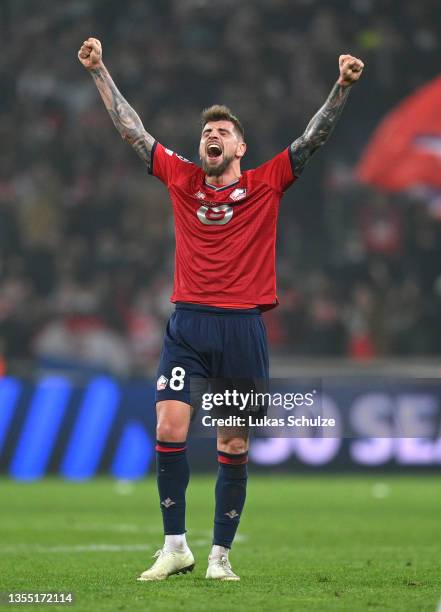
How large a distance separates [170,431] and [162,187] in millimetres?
14731

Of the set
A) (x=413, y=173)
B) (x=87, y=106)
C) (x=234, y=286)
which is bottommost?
(x=234, y=286)

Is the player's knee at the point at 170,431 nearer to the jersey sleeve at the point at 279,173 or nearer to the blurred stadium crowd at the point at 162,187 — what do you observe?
the jersey sleeve at the point at 279,173

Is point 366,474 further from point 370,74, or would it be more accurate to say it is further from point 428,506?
point 370,74

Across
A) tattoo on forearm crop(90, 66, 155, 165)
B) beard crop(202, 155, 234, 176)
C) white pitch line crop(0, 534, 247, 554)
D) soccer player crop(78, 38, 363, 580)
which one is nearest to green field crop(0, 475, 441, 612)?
white pitch line crop(0, 534, 247, 554)

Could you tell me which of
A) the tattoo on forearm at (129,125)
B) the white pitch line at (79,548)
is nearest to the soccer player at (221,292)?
the tattoo on forearm at (129,125)

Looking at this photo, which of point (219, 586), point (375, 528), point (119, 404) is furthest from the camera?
point (119, 404)

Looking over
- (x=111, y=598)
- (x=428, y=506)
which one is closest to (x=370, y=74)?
(x=428, y=506)

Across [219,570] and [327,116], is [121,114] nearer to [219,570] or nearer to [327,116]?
[327,116]

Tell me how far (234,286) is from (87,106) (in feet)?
52.3

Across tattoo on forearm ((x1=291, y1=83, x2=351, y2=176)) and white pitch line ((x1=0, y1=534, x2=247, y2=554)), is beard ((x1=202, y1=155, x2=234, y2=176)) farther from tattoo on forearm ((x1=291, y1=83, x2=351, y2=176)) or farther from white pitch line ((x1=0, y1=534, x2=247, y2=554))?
white pitch line ((x1=0, y1=534, x2=247, y2=554))

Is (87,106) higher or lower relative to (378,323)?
higher

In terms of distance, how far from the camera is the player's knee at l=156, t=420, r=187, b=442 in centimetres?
608

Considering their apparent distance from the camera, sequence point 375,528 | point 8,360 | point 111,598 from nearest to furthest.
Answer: point 111,598, point 375,528, point 8,360

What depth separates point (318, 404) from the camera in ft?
21.2
